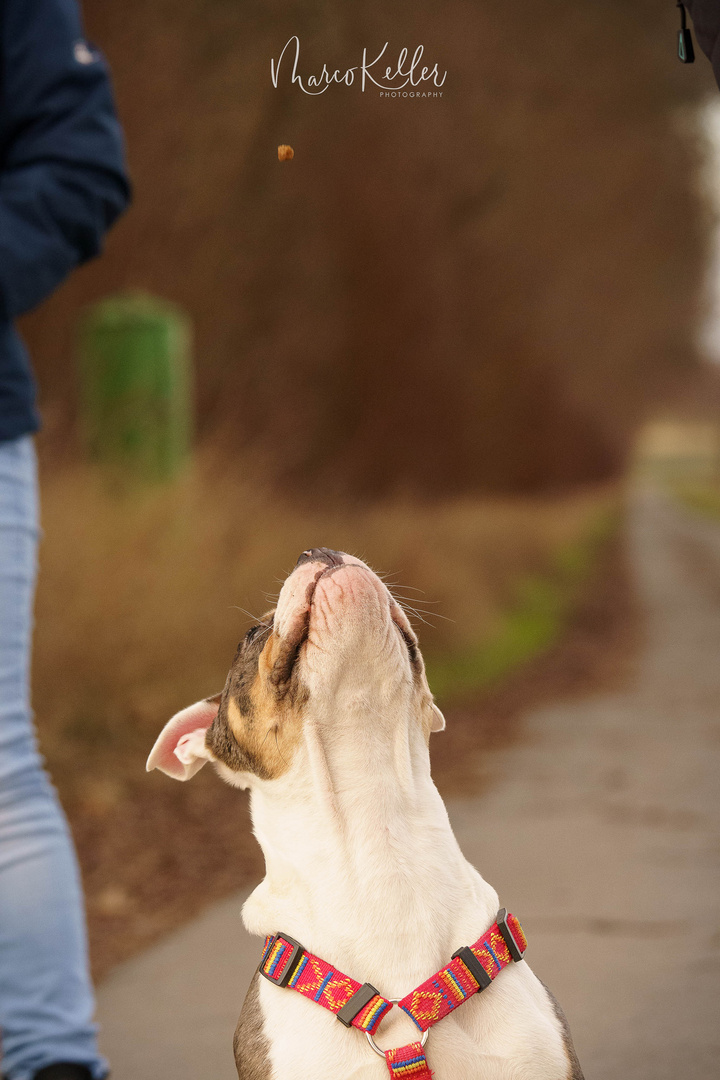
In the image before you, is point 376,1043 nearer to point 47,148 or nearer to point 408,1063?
point 408,1063

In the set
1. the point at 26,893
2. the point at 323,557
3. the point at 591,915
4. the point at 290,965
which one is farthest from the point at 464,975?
the point at 591,915

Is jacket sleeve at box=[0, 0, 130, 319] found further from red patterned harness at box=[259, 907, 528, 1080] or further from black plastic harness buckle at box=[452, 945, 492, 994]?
black plastic harness buckle at box=[452, 945, 492, 994]

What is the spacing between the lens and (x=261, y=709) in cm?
167

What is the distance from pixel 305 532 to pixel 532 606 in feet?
16.2

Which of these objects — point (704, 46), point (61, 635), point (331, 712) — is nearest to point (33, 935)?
point (331, 712)

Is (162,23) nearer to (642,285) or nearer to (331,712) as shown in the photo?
(642,285)

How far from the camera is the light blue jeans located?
248cm

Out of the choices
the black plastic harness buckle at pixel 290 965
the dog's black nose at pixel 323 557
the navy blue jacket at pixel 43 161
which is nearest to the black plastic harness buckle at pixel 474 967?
the black plastic harness buckle at pixel 290 965

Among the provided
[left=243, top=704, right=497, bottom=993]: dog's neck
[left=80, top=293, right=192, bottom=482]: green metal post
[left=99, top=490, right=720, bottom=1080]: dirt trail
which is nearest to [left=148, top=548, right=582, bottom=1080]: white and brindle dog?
[left=243, top=704, right=497, bottom=993]: dog's neck

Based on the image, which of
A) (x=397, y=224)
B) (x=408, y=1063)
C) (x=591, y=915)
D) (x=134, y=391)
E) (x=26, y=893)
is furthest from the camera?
(x=397, y=224)

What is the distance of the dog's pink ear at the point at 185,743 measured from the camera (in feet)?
5.25

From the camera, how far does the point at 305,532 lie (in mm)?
5598

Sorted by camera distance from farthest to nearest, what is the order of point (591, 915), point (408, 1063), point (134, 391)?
point (134, 391) < point (591, 915) < point (408, 1063)

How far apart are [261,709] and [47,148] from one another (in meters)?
1.57
